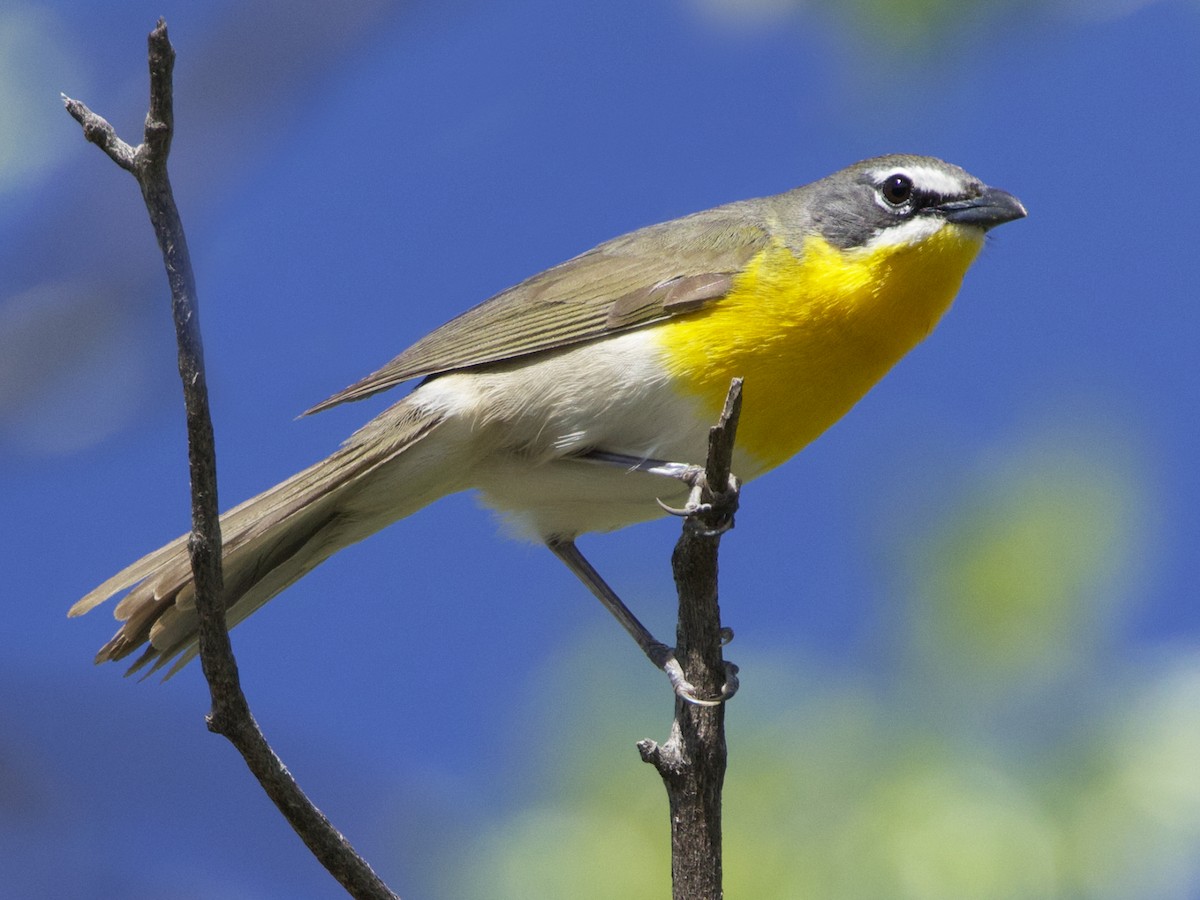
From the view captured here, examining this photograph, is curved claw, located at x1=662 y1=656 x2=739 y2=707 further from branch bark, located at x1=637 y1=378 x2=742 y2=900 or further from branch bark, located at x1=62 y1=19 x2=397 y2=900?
branch bark, located at x1=62 y1=19 x2=397 y2=900

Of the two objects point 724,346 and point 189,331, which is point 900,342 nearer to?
point 724,346

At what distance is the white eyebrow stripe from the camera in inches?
198

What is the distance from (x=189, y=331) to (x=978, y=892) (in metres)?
2.95

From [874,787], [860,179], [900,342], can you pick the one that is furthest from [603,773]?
[860,179]

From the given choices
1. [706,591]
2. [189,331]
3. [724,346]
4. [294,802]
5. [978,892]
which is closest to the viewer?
[189,331]

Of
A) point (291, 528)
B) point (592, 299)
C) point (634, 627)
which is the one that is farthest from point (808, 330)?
point (291, 528)

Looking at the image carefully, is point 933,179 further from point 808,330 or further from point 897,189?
point 808,330

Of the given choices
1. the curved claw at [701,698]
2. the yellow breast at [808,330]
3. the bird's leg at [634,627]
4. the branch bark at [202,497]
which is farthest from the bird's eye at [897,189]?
the branch bark at [202,497]

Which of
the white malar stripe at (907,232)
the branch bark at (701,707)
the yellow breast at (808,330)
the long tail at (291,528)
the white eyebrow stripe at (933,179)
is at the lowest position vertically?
the branch bark at (701,707)

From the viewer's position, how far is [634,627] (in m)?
4.81

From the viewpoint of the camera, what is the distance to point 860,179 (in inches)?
209

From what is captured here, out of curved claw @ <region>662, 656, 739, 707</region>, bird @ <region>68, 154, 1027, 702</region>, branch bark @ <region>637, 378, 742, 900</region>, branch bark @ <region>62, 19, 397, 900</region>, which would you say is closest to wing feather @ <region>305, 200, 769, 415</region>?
bird @ <region>68, 154, 1027, 702</region>

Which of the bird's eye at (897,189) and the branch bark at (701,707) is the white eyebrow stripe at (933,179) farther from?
the branch bark at (701,707)

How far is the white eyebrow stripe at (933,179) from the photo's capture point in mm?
5027
